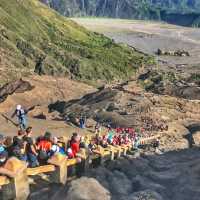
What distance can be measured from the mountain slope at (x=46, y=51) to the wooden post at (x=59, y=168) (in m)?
38.5

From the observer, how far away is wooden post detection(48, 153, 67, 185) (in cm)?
1298

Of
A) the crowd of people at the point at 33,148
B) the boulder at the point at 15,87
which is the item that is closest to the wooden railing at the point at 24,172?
the crowd of people at the point at 33,148

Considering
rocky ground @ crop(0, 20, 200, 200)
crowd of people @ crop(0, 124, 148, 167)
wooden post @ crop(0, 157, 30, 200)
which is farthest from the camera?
rocky ground @ crop(0, 20, 200, 200)

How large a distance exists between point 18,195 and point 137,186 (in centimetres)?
362

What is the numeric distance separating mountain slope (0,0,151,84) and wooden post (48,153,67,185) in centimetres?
3854

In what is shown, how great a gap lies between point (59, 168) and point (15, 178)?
1621 millimetres

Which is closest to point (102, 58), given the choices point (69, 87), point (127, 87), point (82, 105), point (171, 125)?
point (127, 87)

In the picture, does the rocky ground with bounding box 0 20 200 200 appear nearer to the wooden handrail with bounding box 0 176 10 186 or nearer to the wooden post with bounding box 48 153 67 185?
the wooden post with bounding box 48 153 67 185

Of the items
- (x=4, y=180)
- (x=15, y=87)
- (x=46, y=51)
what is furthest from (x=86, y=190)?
(x=46, y=51)

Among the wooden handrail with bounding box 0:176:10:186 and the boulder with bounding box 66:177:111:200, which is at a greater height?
the wooden handrail with bounding box 0:176:10:186

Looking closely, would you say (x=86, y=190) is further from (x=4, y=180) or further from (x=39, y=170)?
(x=4, y=180)

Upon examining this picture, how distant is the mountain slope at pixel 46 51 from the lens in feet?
188

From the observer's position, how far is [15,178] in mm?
11664

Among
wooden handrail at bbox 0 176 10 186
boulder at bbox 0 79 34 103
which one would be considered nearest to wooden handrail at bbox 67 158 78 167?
wooden handrail at bbox 0 176 10 186
